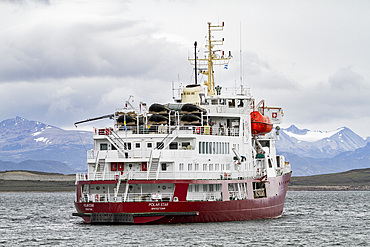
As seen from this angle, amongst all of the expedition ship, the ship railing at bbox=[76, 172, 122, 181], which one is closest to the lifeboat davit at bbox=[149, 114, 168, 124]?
the expedition ship

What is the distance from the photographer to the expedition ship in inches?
1767

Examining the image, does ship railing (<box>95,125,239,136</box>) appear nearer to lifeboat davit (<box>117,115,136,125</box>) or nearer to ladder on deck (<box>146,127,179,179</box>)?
lifeboat davit (<box>117,115,136,125</box>)

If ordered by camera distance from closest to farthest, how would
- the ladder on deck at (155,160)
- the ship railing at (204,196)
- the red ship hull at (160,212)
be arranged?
the red ship hull at (160,212) < the ladder on deck at (155,160) < the ship railing at (204,196)

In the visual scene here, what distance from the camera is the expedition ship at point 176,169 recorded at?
44875 millimetres

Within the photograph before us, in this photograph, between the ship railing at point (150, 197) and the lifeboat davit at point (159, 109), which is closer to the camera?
the ship railing at point (150, 197)

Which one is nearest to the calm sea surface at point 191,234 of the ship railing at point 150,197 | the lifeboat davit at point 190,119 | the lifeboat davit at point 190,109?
the ship railing at point 150,197

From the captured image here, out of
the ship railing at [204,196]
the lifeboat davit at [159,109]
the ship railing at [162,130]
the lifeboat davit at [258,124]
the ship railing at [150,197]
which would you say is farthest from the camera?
the lifeboat davit at [258,124]

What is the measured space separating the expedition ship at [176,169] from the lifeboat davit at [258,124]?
6.05ft

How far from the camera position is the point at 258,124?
186 ft

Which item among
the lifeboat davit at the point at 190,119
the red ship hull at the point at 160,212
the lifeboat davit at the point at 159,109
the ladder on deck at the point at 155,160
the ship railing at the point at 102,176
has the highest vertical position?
the lifeboat davit at the point at 159,109

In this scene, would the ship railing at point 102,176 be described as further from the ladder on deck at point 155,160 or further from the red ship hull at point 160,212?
the ladder on deck at point 155,160

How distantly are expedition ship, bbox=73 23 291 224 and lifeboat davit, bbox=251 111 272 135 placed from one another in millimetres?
1844

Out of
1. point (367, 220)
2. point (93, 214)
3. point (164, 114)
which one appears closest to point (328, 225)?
point (367, 220)

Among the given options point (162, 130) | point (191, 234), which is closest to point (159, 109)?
point (162, 130)
